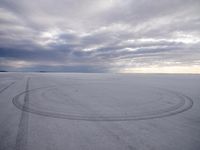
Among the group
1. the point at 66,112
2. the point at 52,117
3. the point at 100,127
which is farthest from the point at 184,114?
the point at 52,117

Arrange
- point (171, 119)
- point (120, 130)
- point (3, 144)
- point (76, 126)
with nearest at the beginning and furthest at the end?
1. point (3, 144)
2. point (120, 130)
3. point (76, 126)
4. point (171, 119)

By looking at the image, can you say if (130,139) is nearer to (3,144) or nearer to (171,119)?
(171,119)

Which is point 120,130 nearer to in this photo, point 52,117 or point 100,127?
point 100,127

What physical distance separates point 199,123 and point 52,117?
6.27 m

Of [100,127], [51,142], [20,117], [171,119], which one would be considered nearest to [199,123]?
[171,119]

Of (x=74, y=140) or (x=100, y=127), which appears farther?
(x=100, y=127)

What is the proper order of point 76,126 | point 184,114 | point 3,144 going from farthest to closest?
1. point 184,114
2. point 76,126
3. point 3,144

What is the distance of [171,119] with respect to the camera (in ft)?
19.7

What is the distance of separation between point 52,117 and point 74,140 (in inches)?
96.1

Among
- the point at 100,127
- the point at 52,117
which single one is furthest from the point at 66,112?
the point at 100,127

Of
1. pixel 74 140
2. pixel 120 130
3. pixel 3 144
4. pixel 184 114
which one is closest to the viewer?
pixel 3 144

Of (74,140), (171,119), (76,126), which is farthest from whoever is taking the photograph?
(171,119)

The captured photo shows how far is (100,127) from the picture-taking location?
516 cm

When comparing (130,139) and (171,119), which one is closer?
(130,139)
